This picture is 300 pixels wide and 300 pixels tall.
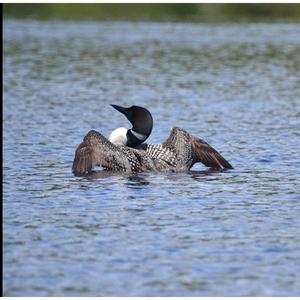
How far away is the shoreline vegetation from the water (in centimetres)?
1506

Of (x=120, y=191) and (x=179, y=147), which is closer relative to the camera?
(x=120, y=191)

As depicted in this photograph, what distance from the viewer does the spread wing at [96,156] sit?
12.5m

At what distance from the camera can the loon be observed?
1253 centimetres

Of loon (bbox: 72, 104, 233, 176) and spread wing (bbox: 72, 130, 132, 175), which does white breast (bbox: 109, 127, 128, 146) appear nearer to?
loon (bbox: 72, 104, 233, 176)

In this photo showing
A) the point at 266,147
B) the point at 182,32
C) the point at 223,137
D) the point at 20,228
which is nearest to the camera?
the point at 20,228

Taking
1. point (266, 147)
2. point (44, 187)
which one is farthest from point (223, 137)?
point (44, 187)

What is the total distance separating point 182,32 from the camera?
36250 millimetres

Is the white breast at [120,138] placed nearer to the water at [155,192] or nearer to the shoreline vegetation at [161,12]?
the water at [155,192]

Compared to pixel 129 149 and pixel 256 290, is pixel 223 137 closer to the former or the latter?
pixel 129 149

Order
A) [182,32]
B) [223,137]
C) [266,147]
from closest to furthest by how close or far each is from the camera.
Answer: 1. [266,147]
2. [223,137]
3. [182,32]

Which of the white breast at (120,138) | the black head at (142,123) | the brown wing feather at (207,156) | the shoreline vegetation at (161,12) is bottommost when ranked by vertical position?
the shoreline vegetation at (161,12)

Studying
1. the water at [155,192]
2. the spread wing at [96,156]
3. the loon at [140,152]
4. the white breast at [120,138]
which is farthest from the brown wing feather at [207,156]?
the spread wing at [96,156]

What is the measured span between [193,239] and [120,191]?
228cm

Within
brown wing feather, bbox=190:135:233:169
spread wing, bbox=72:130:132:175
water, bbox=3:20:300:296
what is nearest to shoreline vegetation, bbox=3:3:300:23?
water, bbox=3:20:300:296
